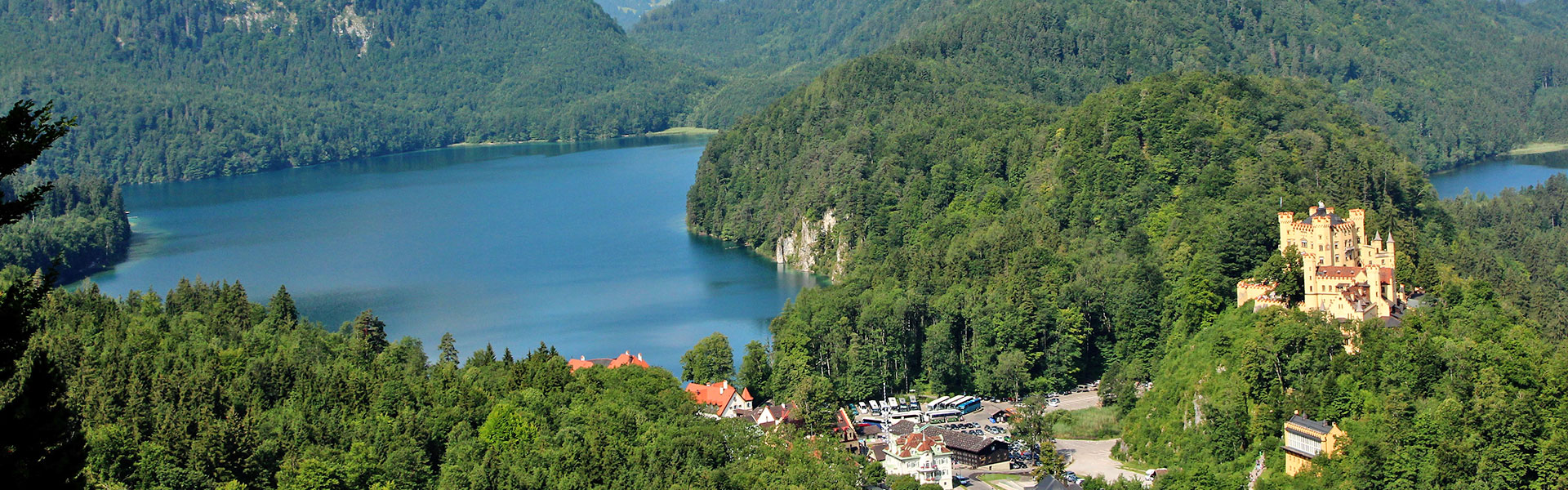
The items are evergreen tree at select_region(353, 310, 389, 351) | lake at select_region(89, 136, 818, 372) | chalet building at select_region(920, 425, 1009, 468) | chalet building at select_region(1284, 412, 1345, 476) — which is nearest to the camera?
chalet building at select_region(1284, 412, 1345, 476)

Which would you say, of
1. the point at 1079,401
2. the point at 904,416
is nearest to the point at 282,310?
the point at 904,416

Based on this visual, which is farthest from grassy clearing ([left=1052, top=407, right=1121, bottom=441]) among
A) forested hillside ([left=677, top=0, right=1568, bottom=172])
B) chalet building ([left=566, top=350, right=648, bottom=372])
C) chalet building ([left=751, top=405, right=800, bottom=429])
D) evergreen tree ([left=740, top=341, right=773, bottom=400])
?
forested hillside ([left=677, top=0, right=1568, bottom=172])

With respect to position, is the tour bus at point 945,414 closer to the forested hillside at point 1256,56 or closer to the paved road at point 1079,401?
the paved road at point 1079,401

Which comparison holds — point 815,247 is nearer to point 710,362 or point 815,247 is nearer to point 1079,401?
point 710,362

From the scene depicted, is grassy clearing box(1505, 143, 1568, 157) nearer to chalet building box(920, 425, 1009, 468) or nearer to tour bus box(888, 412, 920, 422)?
tour bus box(888, 412, 920, 422)

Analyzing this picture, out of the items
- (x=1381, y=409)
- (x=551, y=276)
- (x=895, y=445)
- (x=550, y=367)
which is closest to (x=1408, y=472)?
(x=1381, y=409)

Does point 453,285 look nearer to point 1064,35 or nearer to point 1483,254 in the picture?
point 1483,254

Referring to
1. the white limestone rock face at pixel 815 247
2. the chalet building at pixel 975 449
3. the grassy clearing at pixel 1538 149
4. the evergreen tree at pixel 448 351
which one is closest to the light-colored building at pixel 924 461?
the chalet building at pixel 975 449
